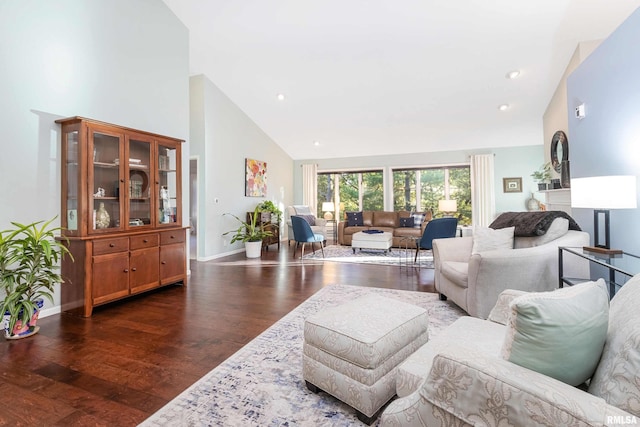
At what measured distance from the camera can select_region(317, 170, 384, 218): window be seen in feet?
27.5

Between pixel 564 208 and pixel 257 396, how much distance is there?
4.86 m

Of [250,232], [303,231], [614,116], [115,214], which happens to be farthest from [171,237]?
[614,116]

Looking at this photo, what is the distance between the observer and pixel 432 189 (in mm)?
7895

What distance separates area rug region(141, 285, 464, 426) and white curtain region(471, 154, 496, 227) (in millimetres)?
6491

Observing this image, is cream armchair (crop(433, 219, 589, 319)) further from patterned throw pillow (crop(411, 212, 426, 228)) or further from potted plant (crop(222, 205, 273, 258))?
patterned throw pillow (crop(411, 212, 426, 228))

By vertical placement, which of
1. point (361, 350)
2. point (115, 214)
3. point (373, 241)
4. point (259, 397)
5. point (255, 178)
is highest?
point (255, 178)

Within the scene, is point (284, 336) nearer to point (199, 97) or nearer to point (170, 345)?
point (170, 345)

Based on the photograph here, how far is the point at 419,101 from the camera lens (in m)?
5.51

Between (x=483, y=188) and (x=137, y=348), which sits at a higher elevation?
(x=483, y=188)

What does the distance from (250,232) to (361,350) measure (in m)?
4.68

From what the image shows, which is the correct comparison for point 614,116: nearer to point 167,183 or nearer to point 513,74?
point 513,74

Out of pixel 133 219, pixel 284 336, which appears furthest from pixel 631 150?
pixel 133 219

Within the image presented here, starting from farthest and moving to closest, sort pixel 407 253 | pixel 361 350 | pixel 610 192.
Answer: pixel 407 253, pixel 610 192, pixel 361 350

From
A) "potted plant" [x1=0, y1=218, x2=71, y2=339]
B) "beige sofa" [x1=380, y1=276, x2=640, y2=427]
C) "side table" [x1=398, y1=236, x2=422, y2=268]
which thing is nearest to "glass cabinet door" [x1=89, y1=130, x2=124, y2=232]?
"potted plant" [x1=0, y1=218, x2=71, y2=339]
